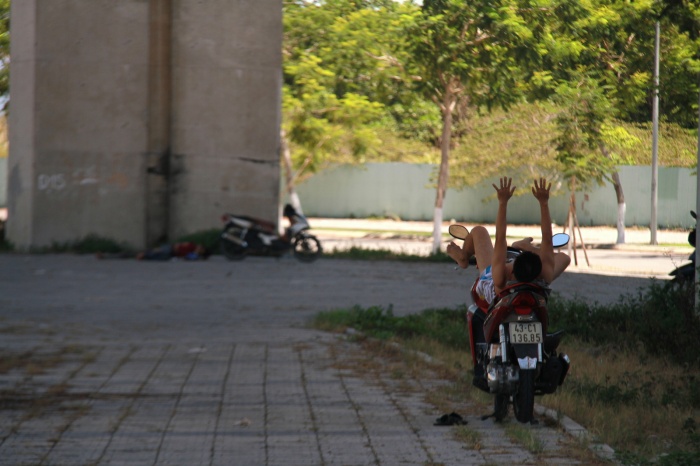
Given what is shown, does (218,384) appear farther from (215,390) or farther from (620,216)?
(620,216)

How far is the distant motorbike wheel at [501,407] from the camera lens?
22.9 feet

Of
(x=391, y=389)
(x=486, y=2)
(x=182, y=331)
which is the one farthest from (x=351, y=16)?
(x=391, y=389)

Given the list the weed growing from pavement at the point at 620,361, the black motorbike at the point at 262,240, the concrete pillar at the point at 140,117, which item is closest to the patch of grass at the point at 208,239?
the concrete pillar at the point at 140,117

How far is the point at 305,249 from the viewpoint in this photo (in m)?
21.8

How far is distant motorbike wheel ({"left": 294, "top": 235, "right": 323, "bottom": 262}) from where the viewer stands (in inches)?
854

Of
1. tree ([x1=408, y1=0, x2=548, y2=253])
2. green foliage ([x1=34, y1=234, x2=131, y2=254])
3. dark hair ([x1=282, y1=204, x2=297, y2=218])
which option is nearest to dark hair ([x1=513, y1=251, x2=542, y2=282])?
dark hair ([x1=282, y1=204, x2=297, y2=218])

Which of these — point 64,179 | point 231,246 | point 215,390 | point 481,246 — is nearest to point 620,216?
point 231,246

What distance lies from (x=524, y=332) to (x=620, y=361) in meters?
3.51

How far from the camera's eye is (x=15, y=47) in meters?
22.7

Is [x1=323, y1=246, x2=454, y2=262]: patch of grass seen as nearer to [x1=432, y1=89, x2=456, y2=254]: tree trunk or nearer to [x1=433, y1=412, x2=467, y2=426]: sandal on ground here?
[x1=432, y1=89, x2=456, y2=254]: tree trunk

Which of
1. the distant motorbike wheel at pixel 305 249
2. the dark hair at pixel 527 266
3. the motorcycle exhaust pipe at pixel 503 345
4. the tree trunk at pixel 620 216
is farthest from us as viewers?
the tree trunk at pixel 620 216

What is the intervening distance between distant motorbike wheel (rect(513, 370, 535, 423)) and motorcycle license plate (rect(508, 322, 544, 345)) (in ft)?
0.67

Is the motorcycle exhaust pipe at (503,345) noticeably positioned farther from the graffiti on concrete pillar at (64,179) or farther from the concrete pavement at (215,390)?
the graffiti on concrete pillar at (64,179)

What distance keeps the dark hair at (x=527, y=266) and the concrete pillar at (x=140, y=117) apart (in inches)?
663
